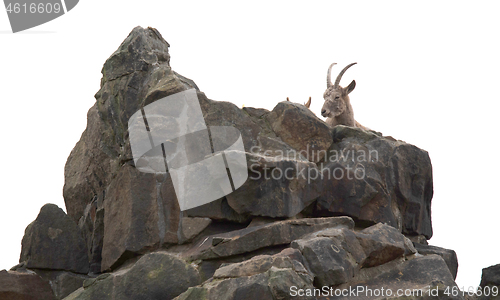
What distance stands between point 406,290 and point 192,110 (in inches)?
209

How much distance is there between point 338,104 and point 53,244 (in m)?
7.99

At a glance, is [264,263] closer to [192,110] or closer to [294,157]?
[294,157]

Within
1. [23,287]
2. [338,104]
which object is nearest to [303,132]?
[338,104]

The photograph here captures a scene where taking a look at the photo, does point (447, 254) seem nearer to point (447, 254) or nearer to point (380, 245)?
point (447, 254)

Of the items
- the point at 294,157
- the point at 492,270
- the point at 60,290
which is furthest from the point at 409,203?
the point at 60,290

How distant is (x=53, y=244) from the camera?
36.5 ft

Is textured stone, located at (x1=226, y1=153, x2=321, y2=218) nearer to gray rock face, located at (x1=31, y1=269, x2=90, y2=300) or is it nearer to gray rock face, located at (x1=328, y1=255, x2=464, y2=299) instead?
gray rock face, located at (x1=328, y1=255, x2=464, y2=299)

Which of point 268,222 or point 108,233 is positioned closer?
point 268,222

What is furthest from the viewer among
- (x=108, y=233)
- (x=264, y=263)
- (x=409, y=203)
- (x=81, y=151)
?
(x=81, y=151)

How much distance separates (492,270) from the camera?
11.0 metres

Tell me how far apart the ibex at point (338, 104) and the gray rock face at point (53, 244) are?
7091mm

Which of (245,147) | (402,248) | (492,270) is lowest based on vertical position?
(492,270)

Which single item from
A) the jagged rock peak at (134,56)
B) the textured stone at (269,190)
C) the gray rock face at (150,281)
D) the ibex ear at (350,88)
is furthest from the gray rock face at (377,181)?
the jagged rock peak at (134,56)

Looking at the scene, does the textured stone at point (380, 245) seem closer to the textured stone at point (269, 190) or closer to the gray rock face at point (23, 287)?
the textured stone at point (269, 190)
